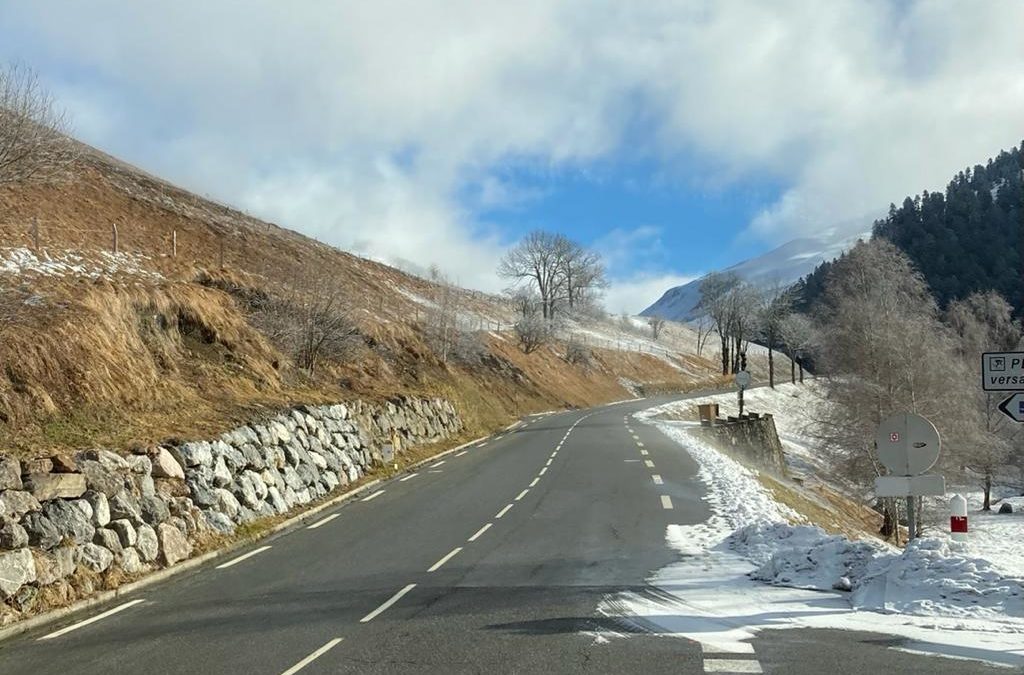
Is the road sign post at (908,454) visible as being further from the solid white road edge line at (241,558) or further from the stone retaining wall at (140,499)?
the stone retaining wall at (140,499)

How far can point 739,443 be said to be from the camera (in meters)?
36.4

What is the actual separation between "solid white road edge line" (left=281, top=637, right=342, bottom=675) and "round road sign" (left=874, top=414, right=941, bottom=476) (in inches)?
266

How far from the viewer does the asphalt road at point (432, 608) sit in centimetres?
702

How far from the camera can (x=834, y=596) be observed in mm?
9266

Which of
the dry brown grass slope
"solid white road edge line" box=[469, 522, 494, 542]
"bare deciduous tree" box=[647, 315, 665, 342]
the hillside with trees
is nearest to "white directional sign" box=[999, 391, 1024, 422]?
"solid white road edge line" box=[469, 522, 494, 542]

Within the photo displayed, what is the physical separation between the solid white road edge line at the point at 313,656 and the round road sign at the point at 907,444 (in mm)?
6747

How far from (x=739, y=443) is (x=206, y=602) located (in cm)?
3038

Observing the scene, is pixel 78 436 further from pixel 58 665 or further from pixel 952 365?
pixel 952 365

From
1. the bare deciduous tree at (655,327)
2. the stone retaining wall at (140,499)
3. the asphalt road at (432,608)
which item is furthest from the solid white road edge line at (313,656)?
the bare deciduous tree at (655,327)

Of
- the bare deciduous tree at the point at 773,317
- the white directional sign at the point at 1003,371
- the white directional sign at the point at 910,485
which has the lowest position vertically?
the white directional sign at the point at 910,485

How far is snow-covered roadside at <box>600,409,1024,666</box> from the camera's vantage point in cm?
746

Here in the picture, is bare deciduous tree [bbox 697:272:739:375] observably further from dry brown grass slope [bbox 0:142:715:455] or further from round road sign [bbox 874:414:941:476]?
round road sign [bbox 874:414:941:476]

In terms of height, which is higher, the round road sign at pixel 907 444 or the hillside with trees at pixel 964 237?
the hillside with trees at pixel 964 237

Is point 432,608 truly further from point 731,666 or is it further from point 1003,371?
point 1003,371
